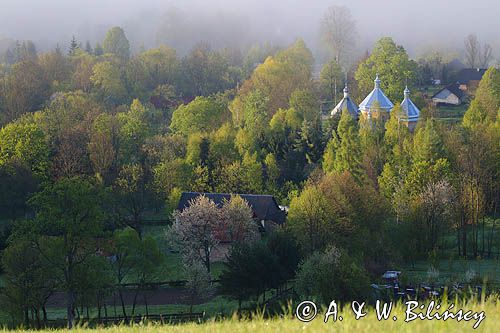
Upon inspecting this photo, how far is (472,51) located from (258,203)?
6589cm

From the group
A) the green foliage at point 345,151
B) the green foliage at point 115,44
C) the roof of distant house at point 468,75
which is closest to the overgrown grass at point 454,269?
the green foliage at point 345,151

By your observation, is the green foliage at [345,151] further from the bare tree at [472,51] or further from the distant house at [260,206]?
the bare tree at [472,51]

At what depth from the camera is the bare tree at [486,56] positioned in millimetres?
101875

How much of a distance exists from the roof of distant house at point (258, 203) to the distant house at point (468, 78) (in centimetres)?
4098

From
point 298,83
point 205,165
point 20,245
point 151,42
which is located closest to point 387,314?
point 20,245

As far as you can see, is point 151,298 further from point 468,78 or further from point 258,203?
point 468,78

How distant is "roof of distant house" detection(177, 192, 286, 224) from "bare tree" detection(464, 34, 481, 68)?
2505 inches

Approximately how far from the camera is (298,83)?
69.4 meters

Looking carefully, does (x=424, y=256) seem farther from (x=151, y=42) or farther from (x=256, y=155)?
(x=151, y=42)

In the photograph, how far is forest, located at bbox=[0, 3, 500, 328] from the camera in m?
28.8

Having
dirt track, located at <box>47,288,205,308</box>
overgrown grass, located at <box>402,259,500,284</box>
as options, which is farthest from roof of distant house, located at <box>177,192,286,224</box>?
overgrown grass, located at <box>402,259,500,284</box>

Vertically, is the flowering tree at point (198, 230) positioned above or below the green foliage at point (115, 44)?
below

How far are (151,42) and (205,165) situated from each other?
97.3 metres

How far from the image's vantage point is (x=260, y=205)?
41906 mm
